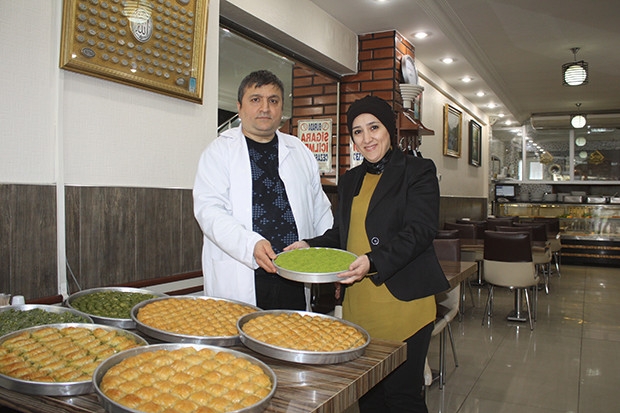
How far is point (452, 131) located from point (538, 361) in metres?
5.08

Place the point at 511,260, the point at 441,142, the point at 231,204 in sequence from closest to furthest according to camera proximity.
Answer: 1. the point at 231,204
2. the point at 511,260
3. the point at 441,142

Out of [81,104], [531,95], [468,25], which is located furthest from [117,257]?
[531,95]

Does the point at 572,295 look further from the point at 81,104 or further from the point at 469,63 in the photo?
the point at 81,104

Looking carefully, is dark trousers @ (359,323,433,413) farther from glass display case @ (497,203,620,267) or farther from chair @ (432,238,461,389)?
glass display case @ (497,203,620,267)

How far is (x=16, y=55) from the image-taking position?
7.00 feet

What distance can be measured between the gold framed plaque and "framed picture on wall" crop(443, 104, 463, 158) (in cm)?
591

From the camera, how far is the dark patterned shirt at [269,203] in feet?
7.54

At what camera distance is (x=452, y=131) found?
8.70 metres

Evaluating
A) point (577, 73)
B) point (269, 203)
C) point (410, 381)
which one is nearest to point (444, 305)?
point (410, 381)

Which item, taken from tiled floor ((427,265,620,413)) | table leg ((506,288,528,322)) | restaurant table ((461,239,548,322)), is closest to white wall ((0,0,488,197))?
tiled floor ((427,265,620,413))

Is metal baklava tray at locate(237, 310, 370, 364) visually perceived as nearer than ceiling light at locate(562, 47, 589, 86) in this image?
Yes

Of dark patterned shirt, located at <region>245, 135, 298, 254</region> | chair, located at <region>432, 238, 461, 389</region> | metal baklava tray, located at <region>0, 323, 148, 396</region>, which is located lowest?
chair, located at <region>432, 238, 461, 389</region>

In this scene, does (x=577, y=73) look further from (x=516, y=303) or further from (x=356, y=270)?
(x=356, y=270)

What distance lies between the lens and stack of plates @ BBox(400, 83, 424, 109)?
5.67m
